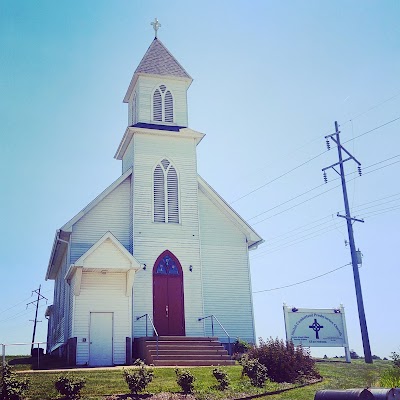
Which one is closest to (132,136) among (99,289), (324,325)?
(99,289)

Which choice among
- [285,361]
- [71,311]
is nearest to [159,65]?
[71,311]

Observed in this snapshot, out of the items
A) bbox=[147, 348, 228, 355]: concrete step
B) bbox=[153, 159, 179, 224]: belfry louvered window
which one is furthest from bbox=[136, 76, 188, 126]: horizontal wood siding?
bbox=[147, 348, 228, 355]: concrete step

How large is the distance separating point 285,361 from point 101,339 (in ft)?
28.5

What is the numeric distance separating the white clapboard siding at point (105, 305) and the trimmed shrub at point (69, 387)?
8.66m

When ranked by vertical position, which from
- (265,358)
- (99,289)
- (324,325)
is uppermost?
(99,289)

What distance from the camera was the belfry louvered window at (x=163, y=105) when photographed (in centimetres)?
2825

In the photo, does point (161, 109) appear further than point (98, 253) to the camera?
Yes

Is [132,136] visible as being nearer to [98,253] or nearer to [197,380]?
[98,253]

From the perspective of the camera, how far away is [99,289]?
23.0 m

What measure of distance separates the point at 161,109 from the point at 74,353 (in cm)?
1330

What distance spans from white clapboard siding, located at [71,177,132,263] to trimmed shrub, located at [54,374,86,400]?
10.9 metres

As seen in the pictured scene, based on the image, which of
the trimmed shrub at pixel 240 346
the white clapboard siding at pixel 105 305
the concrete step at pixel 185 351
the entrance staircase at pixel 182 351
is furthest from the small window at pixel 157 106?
the concrete step at pixel 185 351

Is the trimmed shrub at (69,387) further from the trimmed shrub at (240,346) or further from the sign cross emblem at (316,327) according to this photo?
the sign cross emblem at (316,327)

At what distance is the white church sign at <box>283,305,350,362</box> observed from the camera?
77.4 ft
